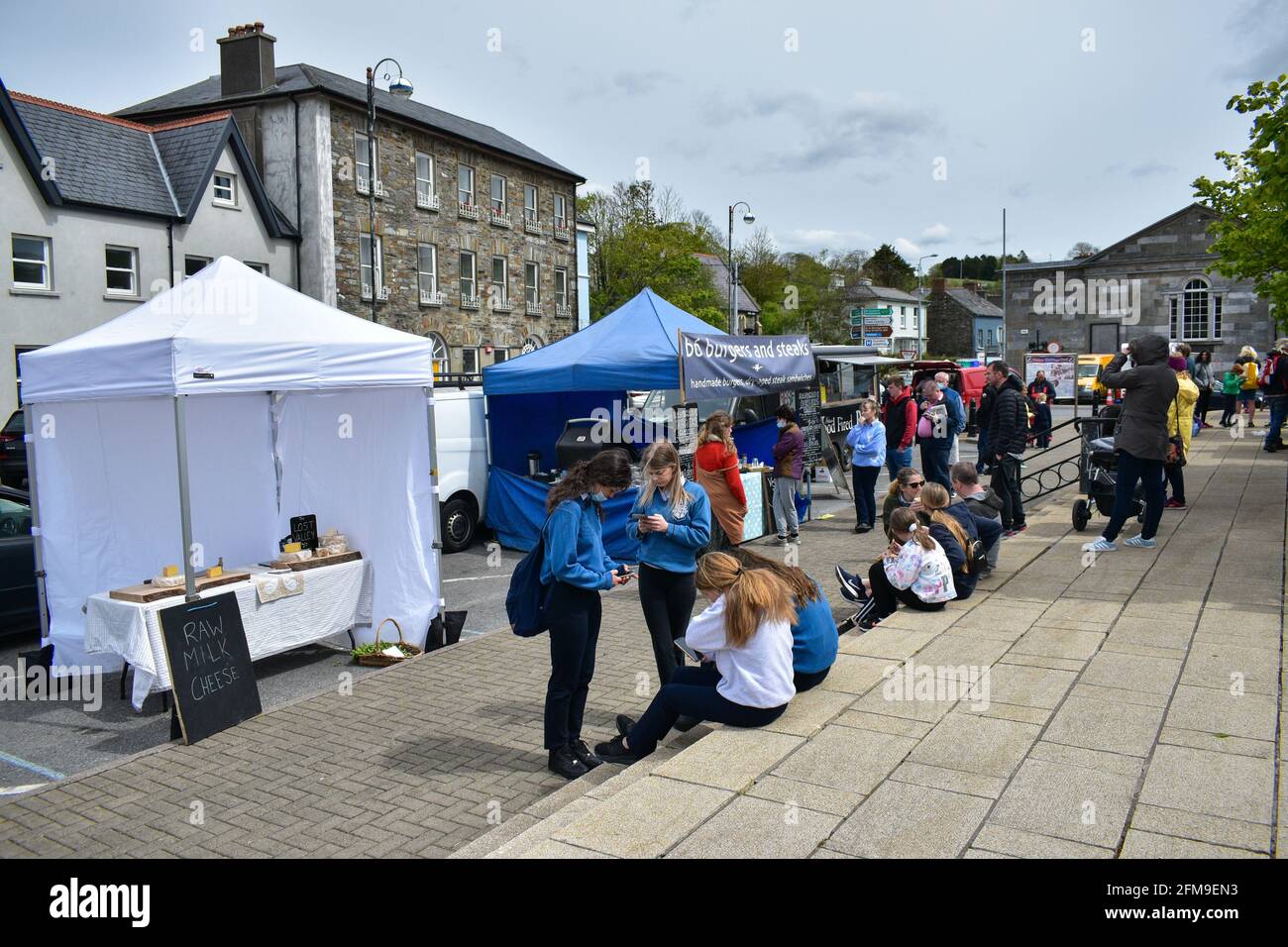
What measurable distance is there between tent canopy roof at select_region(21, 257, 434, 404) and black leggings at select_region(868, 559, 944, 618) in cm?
402

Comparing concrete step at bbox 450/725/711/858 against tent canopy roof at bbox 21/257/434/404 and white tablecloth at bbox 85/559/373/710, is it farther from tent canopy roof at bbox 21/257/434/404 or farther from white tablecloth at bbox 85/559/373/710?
tent canopy roof at bbox 21/257/434/404

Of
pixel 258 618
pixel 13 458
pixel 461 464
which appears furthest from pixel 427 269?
pixel 258 618

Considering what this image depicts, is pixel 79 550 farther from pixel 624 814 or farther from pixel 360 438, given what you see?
pixel 624 814

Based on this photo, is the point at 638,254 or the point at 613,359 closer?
the point at 613,359

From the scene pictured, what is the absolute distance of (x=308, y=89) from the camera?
1204 inches

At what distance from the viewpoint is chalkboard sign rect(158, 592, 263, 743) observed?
6305 millimetres

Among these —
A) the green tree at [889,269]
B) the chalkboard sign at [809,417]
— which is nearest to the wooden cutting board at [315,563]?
the chalkboard sign at [809,417]

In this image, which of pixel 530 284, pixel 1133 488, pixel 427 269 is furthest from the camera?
pixel 530 284

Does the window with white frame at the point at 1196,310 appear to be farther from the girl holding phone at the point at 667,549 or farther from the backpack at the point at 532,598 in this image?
the backpack at the point at 532,598

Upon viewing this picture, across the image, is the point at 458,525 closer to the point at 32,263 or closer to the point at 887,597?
the point at 887,597

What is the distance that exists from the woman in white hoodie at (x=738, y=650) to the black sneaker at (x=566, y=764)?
49 centimetres

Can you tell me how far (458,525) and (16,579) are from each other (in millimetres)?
5504

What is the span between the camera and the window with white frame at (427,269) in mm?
35406

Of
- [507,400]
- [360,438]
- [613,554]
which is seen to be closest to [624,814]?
[360,438]
